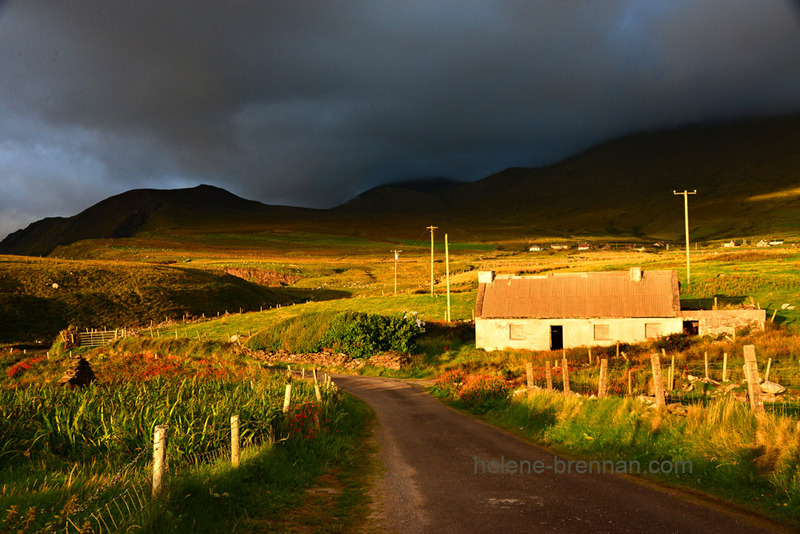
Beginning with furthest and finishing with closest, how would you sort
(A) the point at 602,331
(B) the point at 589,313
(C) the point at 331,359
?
(C) the point at 331,359
(B) the point at 589,313
(A) the point at 602,331

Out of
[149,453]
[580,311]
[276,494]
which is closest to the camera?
[276,494]

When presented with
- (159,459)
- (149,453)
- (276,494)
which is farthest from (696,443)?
(149,453)

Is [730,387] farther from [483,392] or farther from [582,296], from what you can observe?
[582,296]

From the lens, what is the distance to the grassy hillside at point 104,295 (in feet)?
233

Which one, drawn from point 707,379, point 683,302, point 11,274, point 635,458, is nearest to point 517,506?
point 635,458

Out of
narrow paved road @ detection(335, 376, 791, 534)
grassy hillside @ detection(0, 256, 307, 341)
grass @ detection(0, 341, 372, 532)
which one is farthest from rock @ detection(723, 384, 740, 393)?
grassy hillside @ detection(0, 256, 307, 341)

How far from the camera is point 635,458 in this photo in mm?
14047

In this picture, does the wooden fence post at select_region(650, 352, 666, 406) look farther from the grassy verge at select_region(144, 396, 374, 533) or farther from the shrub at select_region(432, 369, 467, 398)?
the shrub at select_region(432, 369, 467, 398)

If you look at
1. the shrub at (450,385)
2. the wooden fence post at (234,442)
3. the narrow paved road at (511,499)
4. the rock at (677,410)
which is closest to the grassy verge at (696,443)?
the rock at (677,410)

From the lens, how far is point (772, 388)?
22047 millimetres

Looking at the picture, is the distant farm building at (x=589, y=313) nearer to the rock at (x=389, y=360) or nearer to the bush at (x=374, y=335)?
the bush at (x=374, y=335)

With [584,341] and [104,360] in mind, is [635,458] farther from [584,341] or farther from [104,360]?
[104,360]

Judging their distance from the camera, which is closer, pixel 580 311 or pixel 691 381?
pixel 691 381

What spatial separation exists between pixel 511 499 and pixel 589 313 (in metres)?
35.8
